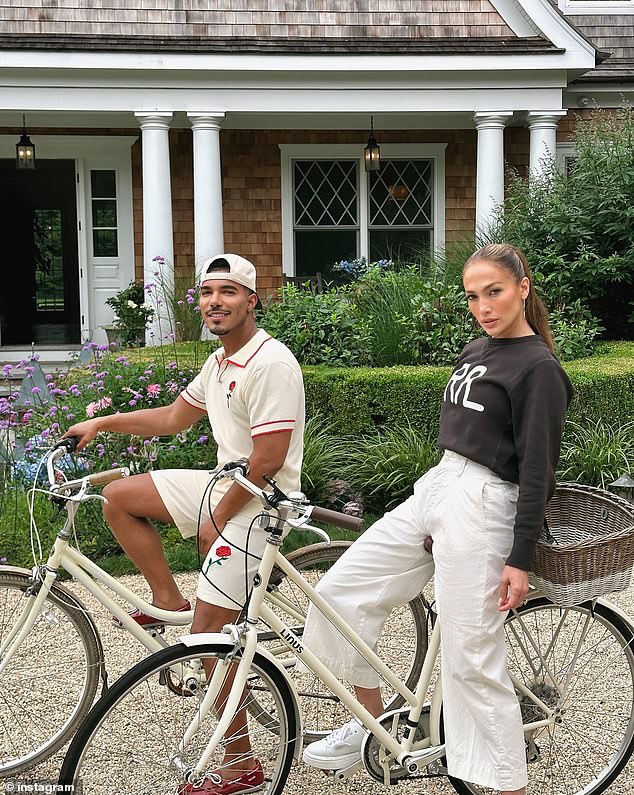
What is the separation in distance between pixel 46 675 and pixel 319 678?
1278mm

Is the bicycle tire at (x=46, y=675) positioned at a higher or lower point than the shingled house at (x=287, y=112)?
lower

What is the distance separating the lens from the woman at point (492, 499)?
2643 millimetres

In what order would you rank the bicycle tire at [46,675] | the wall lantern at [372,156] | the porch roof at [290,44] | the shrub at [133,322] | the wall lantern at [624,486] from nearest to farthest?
the bicycle tire at [46,675] → the wall lantern at [624,486] → the porch roof at [290,44] → the shrub at [133,322] → the wall lantern at [372,156]

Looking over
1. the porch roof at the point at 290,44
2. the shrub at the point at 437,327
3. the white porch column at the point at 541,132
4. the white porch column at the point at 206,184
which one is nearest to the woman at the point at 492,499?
the shrub at the point at 437,327

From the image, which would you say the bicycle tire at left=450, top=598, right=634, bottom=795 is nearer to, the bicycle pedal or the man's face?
the bicycle pedal

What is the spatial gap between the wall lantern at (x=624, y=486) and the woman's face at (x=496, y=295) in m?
3.67

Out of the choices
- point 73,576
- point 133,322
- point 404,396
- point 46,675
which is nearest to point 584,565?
point 73,576

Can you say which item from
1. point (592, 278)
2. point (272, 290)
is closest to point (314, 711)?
point (592, 278)

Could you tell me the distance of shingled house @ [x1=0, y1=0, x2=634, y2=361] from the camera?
35.5 feet

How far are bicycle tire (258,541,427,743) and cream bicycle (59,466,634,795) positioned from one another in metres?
0.21

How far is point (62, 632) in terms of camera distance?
3406 millimetres

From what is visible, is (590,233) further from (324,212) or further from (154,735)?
(154,735)

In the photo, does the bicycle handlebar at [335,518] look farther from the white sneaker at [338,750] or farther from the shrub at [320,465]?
the shrub at [320,465]

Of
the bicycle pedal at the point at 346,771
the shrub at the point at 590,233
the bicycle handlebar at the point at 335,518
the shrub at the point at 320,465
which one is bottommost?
the bicycle pedal at the point at 346,771
